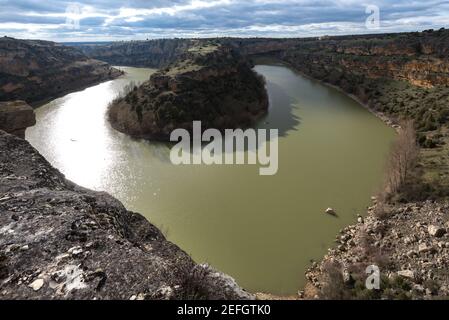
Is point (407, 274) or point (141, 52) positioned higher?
point (141, 52)

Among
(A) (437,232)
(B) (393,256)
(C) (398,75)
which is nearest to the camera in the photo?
(B) (393,256)

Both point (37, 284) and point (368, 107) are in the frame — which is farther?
point (368, 107)

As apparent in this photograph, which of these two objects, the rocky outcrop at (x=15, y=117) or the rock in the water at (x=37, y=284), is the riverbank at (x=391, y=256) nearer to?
the rock in the water at (x=37, y=284)

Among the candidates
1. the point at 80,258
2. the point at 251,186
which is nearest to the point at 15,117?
the point at 80,258

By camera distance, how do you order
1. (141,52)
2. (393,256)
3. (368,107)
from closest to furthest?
1. (393,256)
2. (368,107)
3. (141,52)

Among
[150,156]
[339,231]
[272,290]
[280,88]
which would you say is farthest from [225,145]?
[280,88]

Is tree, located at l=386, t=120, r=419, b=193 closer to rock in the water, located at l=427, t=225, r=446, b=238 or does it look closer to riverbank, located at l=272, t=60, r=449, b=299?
riverbank, located at l=272, t=60, r=449, b=299

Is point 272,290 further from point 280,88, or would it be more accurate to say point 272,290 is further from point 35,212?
point 280,88

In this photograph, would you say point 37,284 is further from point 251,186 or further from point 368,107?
point 368,107
